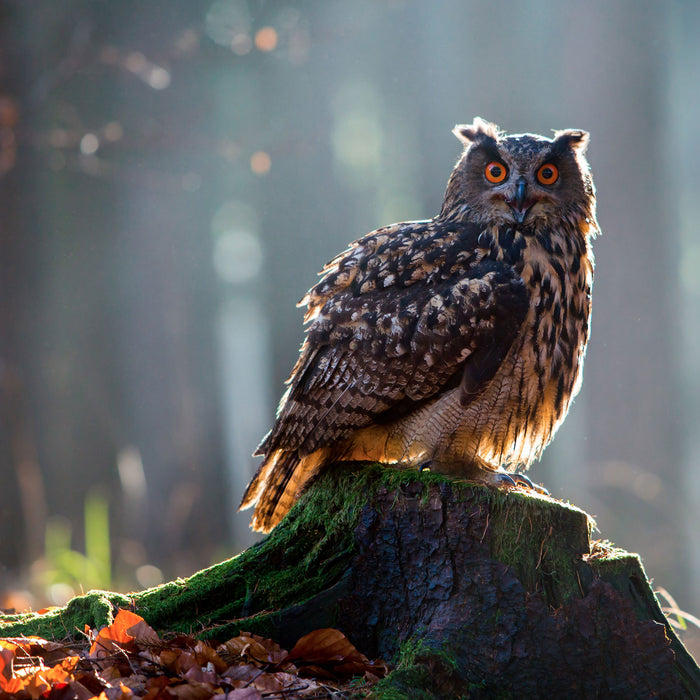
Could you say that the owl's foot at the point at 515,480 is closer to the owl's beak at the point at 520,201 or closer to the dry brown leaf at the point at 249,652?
the owl's beak at the point at 520,201

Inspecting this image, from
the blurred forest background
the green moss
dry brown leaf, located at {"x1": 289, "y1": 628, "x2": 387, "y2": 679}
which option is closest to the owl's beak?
the green moss

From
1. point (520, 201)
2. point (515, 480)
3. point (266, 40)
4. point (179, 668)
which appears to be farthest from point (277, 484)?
point (266, 40)

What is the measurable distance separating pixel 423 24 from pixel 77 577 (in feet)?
37.1

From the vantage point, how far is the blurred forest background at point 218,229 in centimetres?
708

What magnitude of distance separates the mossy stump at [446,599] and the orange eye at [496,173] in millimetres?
1256

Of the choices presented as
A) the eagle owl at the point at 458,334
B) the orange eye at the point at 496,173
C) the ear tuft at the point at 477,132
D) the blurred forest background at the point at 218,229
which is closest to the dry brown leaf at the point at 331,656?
the eagle owl at the point at 458,334

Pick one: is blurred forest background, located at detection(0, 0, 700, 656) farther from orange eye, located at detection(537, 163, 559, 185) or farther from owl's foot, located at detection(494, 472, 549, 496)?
owl's foot, located at detection(494, 472, 549, 496)

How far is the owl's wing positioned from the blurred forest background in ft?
13.4

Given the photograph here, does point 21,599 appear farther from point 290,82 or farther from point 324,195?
point 290,82

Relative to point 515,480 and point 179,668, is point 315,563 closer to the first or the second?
point 179,668

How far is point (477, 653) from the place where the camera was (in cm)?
178

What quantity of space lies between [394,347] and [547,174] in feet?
3.13

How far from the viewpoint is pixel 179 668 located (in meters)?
1.60

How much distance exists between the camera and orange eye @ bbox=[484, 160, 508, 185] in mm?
2738
